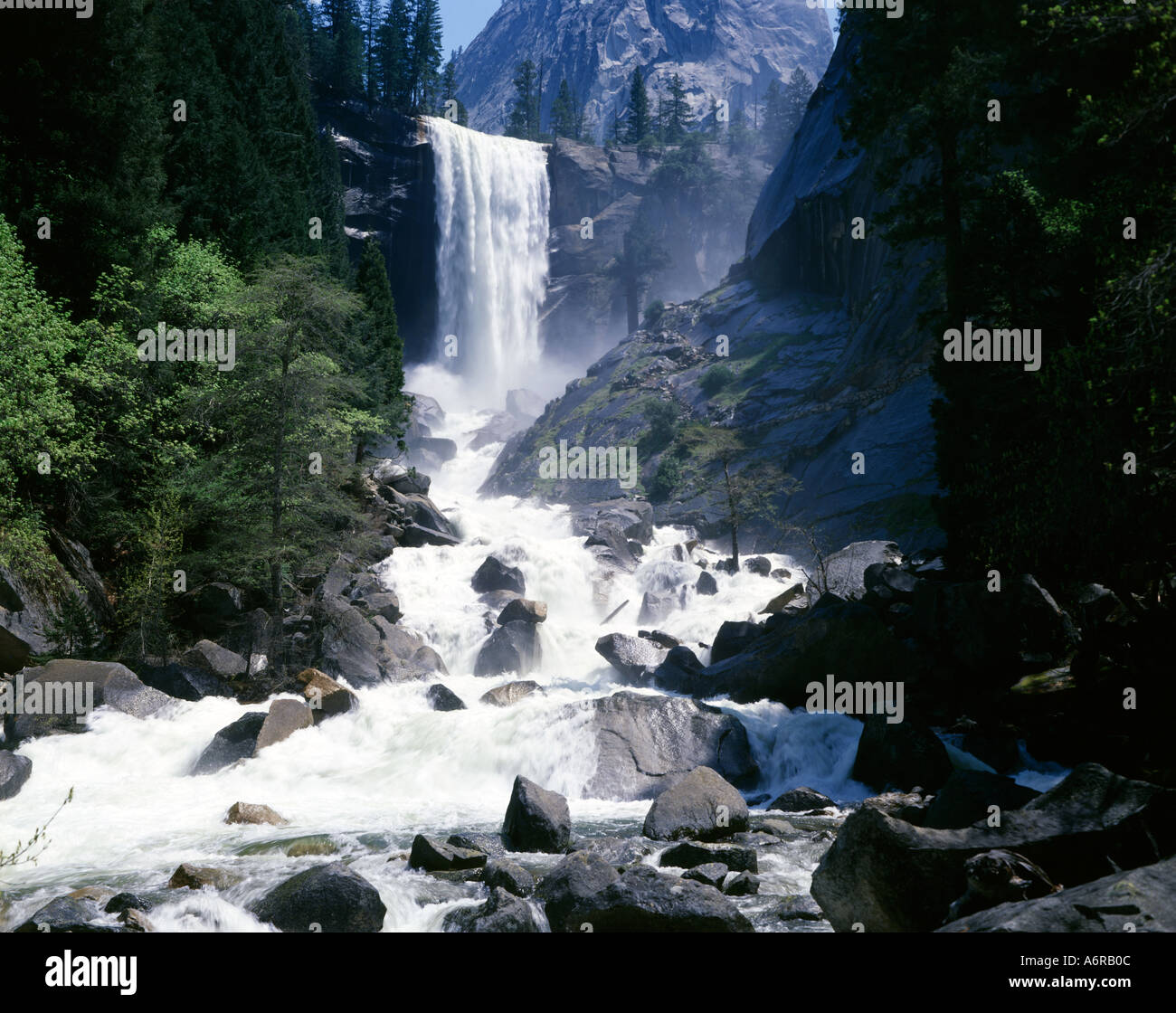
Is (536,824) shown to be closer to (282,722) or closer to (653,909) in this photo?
(653,909)

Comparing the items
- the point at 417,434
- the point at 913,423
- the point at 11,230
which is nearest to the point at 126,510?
the point at 11,230

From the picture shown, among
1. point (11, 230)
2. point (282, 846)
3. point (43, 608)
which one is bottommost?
point (282, 846)

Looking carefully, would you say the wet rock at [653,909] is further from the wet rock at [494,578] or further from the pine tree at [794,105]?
the pine tree at [794,105]

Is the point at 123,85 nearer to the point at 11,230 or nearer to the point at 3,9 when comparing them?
the point at 3,9

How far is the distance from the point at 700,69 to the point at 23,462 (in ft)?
663

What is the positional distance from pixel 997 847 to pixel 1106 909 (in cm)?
176

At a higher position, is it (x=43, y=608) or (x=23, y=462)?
(x=23, y=462)

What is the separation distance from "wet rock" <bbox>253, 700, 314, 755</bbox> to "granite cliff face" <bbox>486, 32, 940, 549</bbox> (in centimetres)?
2550

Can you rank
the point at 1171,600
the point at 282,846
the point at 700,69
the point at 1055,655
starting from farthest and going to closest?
the point at 700,69 → the point at 1055,655 → the point at 282,846 → the point at 1171,600

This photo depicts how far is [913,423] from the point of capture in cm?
3934

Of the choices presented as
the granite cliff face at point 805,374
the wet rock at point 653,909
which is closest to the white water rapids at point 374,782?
the wet rock at point 653,909

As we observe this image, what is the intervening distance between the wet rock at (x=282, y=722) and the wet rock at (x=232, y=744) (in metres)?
0.12

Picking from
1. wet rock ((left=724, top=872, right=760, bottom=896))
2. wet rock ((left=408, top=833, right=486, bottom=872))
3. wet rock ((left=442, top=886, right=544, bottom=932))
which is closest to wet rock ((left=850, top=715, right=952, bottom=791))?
wet rock ((left=724, top=872, right=760, bottom=896))
